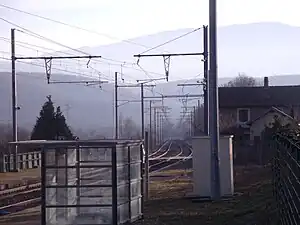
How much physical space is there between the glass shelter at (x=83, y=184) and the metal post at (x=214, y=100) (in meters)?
5.37

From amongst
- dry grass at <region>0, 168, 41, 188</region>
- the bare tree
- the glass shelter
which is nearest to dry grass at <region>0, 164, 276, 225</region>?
the glass shelter

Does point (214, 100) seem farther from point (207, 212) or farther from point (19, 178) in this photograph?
point (19, 178)

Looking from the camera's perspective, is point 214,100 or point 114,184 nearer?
point 114,184

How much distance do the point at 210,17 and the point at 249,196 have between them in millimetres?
5875

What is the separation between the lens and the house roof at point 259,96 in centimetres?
9500

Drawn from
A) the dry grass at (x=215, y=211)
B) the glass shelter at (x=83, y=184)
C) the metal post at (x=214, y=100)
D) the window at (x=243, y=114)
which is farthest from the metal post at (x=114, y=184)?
the window at (x=243, y=114)

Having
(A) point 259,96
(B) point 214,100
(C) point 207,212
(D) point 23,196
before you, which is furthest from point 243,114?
(C) point 207,212

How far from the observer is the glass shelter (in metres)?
19.4

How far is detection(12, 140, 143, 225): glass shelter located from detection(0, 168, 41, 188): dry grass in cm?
2334

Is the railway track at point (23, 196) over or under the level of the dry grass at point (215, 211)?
under

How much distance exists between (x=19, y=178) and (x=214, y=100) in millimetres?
28626

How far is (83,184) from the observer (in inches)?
778

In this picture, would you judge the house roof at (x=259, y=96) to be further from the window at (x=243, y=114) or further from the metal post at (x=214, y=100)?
the metal post at (x=214, y=100)

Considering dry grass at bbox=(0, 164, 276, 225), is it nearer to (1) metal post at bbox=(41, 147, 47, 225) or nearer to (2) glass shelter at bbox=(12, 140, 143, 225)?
(2) glass shelter at bbox=(12, 140, 143, 225)
